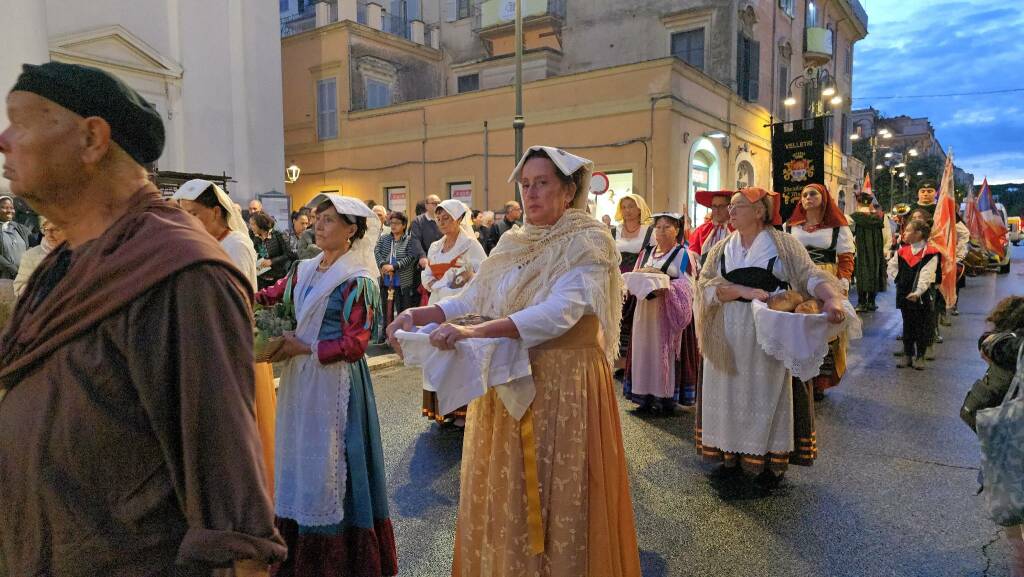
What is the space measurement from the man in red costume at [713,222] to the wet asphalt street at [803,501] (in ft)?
6.57

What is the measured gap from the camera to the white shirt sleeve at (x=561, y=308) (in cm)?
237

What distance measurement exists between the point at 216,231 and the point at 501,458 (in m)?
2.14

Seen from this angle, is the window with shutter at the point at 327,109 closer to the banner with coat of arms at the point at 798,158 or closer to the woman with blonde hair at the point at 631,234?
the banner with coat of arms at the point at 798,158

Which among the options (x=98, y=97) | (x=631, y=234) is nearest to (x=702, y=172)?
(x=631, y=234)

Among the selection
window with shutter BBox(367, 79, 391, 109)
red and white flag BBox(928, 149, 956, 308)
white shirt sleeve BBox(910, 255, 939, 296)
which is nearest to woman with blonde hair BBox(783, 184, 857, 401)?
white shirt sleeve BBox(910, 255, 939, 296)

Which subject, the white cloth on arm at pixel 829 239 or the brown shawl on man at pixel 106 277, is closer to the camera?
the brown shawl on man at pixel 106 277

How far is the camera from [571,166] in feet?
8.63

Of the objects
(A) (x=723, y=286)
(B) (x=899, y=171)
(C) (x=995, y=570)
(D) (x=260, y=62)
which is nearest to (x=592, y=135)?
Answer: (D) (x=260, y=62)

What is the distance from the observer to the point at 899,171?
45.4 meters

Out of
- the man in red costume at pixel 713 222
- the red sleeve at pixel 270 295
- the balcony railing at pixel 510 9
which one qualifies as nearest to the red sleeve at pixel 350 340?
the red sleeve at pixel 270 295

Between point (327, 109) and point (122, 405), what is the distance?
2214 cm

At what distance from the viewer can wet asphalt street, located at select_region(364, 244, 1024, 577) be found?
11.2 ft

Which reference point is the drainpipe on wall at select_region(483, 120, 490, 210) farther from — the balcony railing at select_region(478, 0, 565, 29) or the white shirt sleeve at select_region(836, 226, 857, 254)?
the white shirt sleeve at select_region(836, 226, 857, 254)

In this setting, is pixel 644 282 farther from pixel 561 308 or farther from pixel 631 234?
pixel 561 308
